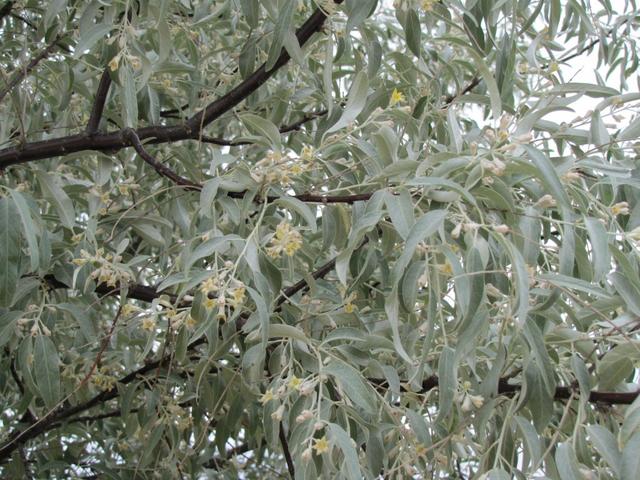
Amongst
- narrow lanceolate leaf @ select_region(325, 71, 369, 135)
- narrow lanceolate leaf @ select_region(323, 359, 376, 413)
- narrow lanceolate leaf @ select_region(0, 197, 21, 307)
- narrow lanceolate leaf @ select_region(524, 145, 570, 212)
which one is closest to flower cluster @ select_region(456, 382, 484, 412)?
narrow lanceolate leaf @ select_region(323, 359, 376, 413)

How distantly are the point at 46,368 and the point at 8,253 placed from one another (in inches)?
8.7

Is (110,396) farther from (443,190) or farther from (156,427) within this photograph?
(443,190)

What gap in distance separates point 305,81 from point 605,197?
81cm

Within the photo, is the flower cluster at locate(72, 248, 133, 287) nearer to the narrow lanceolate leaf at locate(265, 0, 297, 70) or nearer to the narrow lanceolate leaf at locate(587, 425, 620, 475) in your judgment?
the narrow lanceolate leaf at locate(265, 0, 297, 70)

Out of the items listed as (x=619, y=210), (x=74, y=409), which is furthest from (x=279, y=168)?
(x=74, y=409)

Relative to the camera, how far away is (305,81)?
1.71 meters

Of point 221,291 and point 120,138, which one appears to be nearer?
point 221,291

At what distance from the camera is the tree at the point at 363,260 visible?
866 mm

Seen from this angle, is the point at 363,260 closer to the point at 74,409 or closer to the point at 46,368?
the point at 46,368

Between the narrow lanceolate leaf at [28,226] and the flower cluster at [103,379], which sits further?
the flower cluster at [103,379]

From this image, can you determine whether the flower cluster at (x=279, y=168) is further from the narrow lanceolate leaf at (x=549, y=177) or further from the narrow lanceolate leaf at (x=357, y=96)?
the narrow lanceolate leaf at (x=549, y=177)

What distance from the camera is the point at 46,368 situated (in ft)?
3.94

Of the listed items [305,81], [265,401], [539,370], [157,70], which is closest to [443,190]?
[539,370]

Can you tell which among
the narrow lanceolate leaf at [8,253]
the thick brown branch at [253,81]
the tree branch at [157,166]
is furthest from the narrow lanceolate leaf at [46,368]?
the thick brown branch at [253,81]
